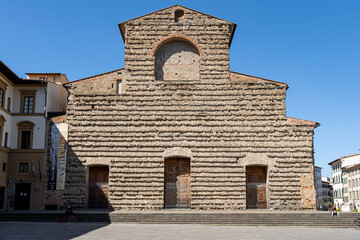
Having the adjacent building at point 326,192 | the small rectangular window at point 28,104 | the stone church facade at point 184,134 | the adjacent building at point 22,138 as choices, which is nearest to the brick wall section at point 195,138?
the stone church facade at point 184,134

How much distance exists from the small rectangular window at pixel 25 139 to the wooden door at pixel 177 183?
804cm

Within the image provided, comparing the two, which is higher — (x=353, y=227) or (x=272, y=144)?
(x=272, y=144)

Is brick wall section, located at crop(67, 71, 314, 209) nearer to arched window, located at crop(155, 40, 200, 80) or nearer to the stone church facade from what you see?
the stone church facade

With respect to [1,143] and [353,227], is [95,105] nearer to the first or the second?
[1,143]

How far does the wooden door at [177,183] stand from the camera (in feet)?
63.6

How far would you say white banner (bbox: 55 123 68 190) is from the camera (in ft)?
64.1

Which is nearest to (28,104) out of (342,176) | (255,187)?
(255,187)

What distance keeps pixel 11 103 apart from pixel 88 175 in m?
6.64

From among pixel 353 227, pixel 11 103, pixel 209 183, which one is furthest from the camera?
pixel 11 103

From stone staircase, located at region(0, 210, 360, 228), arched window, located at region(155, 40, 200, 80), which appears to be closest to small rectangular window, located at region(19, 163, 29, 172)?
stone staircase, located at region(0, 210, 360, 228)

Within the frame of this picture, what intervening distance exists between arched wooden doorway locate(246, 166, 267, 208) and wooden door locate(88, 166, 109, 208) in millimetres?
6940

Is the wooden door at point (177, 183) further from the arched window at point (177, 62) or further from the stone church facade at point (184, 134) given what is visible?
the arched window at point (177, 62)

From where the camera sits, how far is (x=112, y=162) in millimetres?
19297

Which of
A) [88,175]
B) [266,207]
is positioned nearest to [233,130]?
[266,207]
